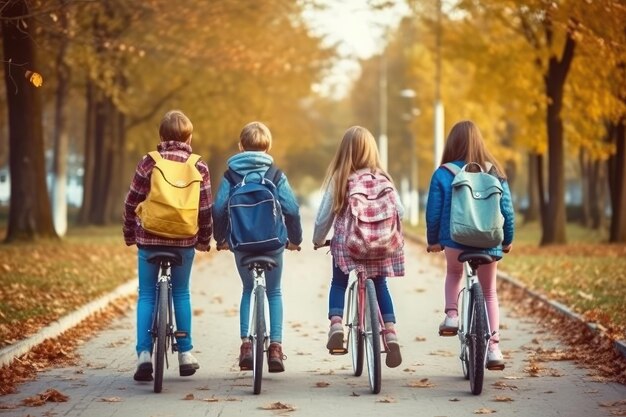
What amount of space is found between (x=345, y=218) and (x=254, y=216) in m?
0.68

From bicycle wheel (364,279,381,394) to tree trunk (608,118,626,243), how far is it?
2012cm

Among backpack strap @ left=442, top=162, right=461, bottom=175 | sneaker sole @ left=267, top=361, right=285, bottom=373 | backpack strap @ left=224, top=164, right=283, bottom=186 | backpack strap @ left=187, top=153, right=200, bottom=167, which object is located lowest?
sneaker sole @ left=267, top=361, right=285, bottom=373

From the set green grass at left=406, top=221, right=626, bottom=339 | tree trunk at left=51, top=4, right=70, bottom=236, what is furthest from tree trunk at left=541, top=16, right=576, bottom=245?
tree trunk at left=51, top=4, right=70, bottom=236

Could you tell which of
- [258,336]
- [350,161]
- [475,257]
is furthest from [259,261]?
[475,257]

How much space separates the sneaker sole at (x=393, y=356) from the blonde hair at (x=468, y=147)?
54.8 inches

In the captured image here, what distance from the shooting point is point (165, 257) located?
8.69 metres

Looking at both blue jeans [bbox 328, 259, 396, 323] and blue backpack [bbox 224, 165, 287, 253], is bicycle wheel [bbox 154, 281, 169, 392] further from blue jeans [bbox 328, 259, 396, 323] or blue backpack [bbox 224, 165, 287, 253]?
blue jeans [bbox 328, 259, 396, 323]

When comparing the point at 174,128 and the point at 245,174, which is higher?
the point at 174,128

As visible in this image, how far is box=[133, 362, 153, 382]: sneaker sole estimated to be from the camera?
8922mm

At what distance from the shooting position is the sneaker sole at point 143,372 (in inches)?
351

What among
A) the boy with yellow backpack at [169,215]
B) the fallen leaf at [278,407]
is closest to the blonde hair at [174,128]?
the boy with yellow backpack at [169,215]

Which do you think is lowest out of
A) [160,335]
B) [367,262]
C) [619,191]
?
[160,335]

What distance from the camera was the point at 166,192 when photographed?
853cm

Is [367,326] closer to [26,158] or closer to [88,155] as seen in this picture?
[26,158]
